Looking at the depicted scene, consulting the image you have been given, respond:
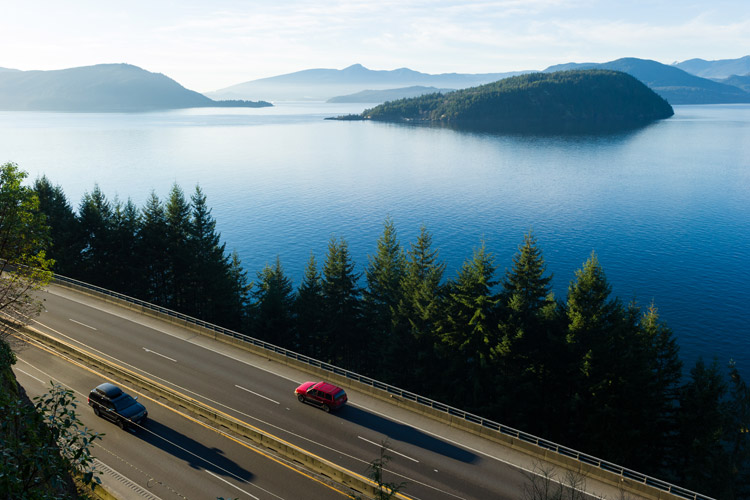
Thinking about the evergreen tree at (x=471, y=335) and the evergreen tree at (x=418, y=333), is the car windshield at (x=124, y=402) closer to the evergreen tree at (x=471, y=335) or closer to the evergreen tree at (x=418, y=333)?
the evergreen tree at (x=418, y=333)

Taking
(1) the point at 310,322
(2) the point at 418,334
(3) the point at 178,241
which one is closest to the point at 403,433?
(2) the point at 418,334

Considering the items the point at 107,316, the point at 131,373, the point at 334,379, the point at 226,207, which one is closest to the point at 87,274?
the point at 107,316

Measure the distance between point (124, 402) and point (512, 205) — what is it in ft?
333

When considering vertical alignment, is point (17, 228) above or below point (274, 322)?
above

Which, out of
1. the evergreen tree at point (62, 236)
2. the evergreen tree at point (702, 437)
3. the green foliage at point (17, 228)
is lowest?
the evergreen tree at point (702, 437)

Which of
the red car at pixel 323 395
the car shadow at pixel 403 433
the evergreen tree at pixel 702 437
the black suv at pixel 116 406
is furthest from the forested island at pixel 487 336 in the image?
the red car at pixel 323 395

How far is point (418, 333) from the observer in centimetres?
4609

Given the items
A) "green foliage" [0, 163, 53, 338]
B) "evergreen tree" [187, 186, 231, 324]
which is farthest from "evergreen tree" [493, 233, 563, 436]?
"evergreen tree" [187, 186, 231, 324]

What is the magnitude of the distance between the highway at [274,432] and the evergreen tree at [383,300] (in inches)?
628

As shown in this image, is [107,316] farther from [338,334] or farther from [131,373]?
[338,334]

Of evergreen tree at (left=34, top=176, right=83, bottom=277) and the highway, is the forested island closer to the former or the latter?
evergreen tree at (left=34, top=176, right=83, bottom=277)

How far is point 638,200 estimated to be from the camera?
121m

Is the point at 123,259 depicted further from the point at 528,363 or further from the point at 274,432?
the point at 528,363

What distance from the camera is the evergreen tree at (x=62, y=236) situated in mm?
58062
